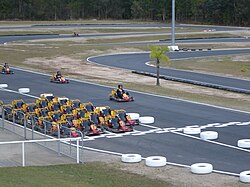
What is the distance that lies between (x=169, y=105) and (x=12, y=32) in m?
79.2

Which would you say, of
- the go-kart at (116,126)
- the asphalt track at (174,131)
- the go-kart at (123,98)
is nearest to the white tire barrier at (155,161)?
the asphalt track at (174,131)

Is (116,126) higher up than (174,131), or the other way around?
(116,126)

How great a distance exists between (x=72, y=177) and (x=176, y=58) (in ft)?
185

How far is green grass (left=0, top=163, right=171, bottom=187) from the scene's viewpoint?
1902cm

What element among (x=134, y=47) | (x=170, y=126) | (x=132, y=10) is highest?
(x=132, y=10)

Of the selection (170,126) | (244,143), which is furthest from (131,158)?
(170,126)

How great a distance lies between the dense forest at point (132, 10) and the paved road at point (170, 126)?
10208 cm

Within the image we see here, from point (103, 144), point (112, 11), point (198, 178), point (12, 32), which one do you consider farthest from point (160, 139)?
point (112, 11)

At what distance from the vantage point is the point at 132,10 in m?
165

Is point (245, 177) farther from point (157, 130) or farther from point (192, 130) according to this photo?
point (157, 130)

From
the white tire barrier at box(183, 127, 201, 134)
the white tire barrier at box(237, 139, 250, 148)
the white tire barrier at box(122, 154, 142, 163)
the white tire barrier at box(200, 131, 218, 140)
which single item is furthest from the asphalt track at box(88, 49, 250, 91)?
the white tire barrier at box(122, 154, 142, 163)

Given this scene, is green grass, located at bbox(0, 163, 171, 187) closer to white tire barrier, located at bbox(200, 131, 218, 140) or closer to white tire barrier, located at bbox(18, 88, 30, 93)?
white tire barrier, located at bbox(200, 131, 218, 140)

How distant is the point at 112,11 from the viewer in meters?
173

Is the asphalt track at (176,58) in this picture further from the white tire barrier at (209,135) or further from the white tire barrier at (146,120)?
the white tire barrier at (209,135)
